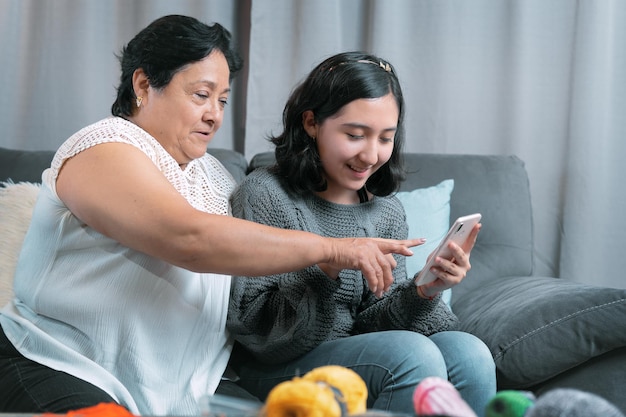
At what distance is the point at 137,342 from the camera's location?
133 cm

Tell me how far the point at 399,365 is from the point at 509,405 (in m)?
0.46

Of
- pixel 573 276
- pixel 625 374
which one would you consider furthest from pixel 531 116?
pixel 625 374

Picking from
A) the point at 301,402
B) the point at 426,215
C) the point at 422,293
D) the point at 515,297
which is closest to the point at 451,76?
the point at 426,215

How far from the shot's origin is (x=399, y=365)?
4.38 feet

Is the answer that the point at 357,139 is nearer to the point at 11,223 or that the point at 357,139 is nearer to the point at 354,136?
the point at 354,136

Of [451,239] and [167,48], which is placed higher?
[167,48]

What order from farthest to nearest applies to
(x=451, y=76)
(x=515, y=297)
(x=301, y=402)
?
1. (x=451, y=76)
2. (x=515, y=297)
3. (x=301, y=402)

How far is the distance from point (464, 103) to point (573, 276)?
0.61 m

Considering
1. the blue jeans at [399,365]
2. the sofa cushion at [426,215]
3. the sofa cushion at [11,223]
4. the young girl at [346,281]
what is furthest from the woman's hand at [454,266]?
the sofa cushion at [11,223]

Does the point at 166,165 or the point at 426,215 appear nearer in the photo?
the point at 166,165

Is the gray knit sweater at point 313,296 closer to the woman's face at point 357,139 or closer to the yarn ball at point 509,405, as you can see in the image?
the woman's face at point 357,139

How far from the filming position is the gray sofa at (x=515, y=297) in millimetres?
1486

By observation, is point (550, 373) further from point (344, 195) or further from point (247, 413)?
point (247, 413)

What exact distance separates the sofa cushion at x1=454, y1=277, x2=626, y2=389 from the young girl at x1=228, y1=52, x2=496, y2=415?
10cm
